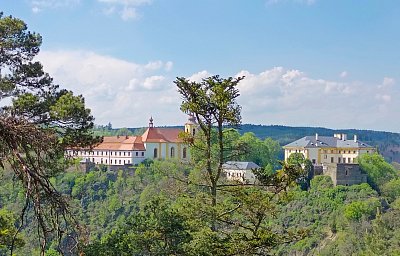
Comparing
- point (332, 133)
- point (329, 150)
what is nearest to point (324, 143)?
point (329, 150)

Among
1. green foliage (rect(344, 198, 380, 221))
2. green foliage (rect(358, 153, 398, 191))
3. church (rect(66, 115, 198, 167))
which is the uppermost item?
church (rect(66, 115, 198, 167))

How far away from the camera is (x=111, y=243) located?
34.0 ft

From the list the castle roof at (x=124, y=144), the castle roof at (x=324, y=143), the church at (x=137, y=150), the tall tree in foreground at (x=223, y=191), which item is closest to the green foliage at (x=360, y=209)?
the castle roof at (x=324, y=143)

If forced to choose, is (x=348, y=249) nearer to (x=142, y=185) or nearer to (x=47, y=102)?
(x=142, y=185)

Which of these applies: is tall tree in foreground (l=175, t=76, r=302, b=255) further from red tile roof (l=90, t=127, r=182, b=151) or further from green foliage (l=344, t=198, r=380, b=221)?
red tile roof (l=90, t=127, r=182, b=151)

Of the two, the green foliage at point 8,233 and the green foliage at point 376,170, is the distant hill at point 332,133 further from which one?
the green foliage at point 8,233

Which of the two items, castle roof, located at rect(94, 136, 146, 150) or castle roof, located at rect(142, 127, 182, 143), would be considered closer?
castle roof, located at rect(94, 136, 146, 150)

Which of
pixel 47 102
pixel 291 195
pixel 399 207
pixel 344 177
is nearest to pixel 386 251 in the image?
pixel 399 207

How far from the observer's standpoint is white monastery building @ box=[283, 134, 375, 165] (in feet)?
205

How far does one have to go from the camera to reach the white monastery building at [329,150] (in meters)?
62.5

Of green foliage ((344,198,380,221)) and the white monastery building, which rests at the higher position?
the white monastery building

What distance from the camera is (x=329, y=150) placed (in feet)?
207

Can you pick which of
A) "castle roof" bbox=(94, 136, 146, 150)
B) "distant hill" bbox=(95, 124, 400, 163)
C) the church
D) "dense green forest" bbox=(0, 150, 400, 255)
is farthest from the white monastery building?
"distant hill" bbox=(95, 124, 400, 163)

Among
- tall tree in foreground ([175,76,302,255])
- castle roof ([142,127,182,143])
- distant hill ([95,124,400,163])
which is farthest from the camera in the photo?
distant hill ([95,124,400,163])
